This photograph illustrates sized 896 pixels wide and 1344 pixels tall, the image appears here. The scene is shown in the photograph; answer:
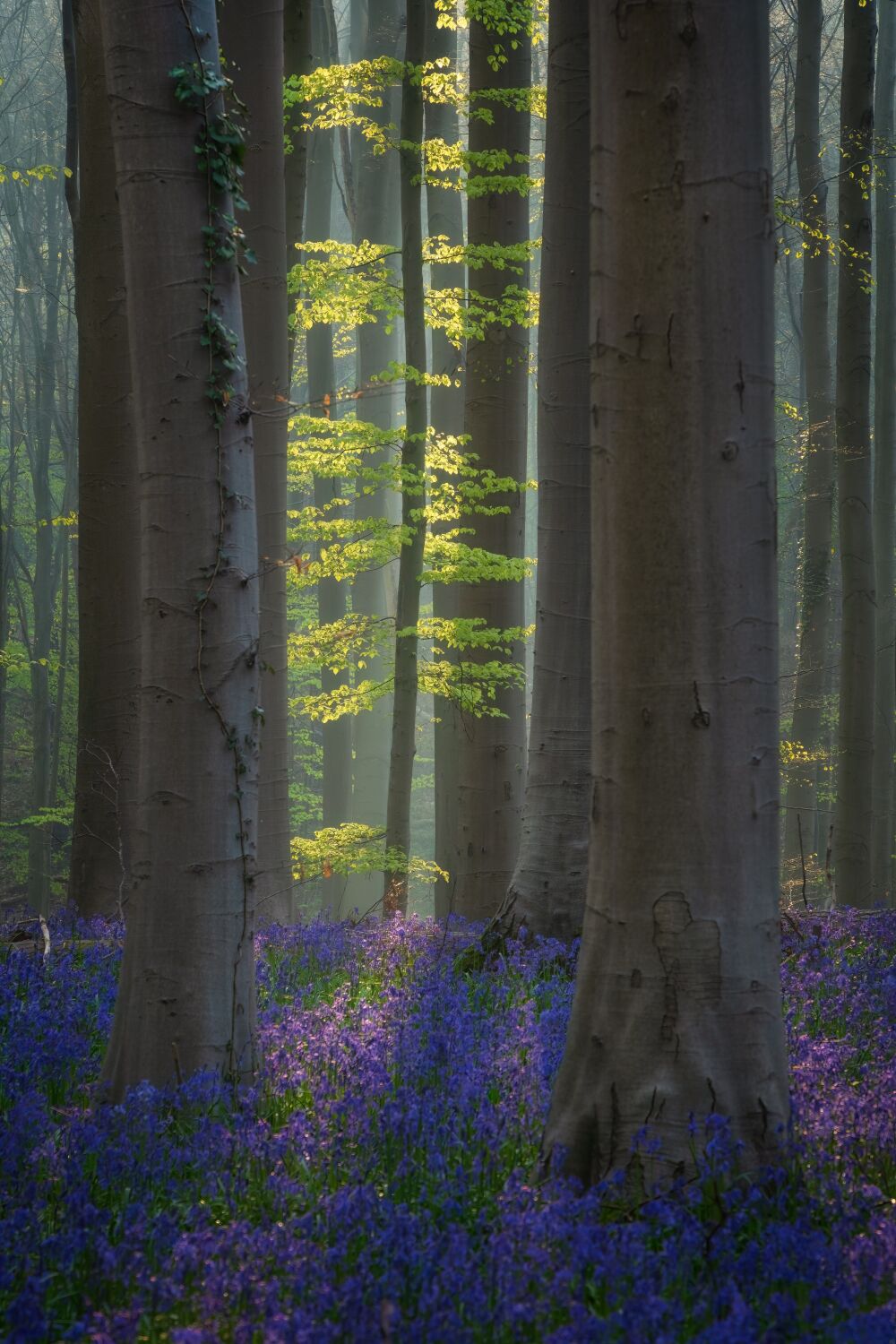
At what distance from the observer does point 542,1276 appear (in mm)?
2684

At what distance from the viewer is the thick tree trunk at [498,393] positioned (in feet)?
35.4

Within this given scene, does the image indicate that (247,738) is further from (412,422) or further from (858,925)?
(412,422)

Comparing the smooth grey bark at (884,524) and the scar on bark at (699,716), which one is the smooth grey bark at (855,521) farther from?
the scar on bark at (699,716)

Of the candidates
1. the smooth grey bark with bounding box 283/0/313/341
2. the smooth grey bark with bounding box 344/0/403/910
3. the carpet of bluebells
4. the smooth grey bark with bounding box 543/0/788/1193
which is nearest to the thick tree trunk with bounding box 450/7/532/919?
the smooth grey bark with bounding box 283/0/313/341

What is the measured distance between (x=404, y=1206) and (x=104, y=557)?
6792 mm

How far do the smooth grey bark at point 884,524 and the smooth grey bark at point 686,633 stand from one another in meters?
12.2

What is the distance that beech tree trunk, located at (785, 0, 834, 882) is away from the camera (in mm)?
14708

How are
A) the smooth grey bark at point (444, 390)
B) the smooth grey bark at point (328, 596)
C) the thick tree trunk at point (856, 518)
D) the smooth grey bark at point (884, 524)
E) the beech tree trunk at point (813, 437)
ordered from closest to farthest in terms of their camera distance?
1. the thick tree trunk at point (856, 518)
2. the smooth grey bark at point (444, 390)
3. the beech tree trunk at point (813, 437)
4. the smooth grey bark at point (884, 524)
5. the smooth grey bark at point (328, 596)

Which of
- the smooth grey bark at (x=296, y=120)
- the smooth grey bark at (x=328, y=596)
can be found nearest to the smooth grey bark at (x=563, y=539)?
the smooth grey bark at (x=296, y=120)

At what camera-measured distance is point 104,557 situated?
8945 mm

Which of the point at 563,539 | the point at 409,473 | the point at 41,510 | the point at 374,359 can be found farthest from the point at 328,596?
the point at 563,539

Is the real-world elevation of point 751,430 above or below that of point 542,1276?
above

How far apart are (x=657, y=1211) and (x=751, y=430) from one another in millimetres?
2256

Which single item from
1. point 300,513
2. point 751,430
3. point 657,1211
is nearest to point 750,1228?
point 657,1211
